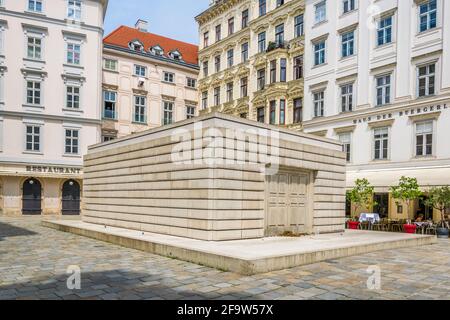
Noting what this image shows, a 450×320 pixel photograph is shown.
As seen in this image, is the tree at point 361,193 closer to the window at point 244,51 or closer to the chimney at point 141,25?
the window at point 244,51

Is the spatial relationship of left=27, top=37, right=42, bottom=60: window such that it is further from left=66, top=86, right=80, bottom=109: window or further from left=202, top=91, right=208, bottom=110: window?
left=202, top=91, right=208, bottom=110: window

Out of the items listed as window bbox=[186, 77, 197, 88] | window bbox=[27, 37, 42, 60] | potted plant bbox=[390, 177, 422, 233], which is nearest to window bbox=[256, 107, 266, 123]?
window bbox=[186, 77, 197, 88]

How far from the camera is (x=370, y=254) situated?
13.0 meters

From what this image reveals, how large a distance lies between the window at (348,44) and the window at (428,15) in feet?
16.1

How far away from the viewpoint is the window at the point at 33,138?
33.0 m

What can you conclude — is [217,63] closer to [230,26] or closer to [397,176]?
[230,26]

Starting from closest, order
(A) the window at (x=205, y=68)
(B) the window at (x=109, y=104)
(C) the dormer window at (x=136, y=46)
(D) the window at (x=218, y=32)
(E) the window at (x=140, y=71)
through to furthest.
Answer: (B) the window at (x=109, y=104) < (E) the window at (x=140, y=71) < (C) the dormer window at (x=136, y=46) < (D) the window at (x=218, y=32) < (A) the window at (x=205, y=68)

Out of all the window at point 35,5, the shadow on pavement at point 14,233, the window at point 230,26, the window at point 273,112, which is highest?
the window at point 230,26

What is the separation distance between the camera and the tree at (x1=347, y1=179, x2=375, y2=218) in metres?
24.6

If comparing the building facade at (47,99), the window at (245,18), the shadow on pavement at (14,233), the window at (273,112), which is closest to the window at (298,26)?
the window at (273,112)

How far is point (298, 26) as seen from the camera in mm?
33500

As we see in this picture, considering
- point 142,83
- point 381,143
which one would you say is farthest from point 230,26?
point 381,143

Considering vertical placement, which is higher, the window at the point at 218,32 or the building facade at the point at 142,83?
the window at the point at 218,32

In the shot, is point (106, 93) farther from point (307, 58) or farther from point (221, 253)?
point (221, 253)
